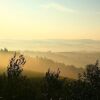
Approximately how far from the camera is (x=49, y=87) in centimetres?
6538

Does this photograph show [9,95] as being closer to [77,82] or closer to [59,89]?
[59,89]

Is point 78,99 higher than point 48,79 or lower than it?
lower

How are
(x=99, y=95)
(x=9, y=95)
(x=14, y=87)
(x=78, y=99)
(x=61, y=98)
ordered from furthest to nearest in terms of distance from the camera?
(x=99, y=95), (x=78, y=99), (x=61, y=98), (x=14, y=87), (x=9, y=95)

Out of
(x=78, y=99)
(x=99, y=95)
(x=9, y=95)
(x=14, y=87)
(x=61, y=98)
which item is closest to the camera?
(x=9, y=95)

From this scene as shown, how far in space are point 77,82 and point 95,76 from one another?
6334 millimetres

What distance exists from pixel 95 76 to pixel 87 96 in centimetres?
875

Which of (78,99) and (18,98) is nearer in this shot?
(18,98)

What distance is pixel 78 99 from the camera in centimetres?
7294

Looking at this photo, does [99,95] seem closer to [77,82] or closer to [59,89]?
[77,82]

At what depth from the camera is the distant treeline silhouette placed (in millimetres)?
56750

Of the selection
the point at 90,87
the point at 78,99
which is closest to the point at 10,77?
the point at 78,99

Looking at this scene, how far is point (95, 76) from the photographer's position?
83375 mm

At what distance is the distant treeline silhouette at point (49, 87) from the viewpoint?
5675 cm

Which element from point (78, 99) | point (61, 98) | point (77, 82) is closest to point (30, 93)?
point (61, 98)
